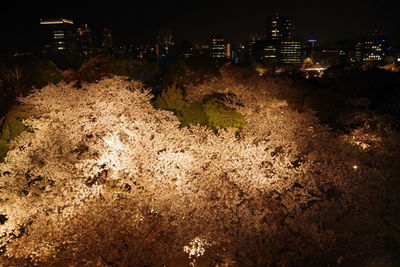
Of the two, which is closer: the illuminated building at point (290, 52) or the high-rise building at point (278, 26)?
the illuminated building at point (290, 52)

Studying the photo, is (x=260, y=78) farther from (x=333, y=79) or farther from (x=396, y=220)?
(x=396, y=220)

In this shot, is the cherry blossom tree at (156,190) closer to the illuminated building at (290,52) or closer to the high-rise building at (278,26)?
the illuminated building at (290,52)

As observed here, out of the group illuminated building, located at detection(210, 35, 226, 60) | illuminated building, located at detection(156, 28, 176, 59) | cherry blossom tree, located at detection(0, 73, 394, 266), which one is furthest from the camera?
illuminated building, located at detection(210, 35, 226, 60)

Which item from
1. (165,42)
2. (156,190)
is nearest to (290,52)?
(165,42)

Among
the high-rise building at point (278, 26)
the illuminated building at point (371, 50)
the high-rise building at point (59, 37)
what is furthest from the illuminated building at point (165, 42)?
the high-rise building at point (278, 26)

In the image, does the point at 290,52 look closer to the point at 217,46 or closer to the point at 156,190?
the point at 217,46

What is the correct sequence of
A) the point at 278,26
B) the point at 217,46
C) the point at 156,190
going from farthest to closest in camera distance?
the point at 278,26 < the point at 217,46 < the point at 156,190

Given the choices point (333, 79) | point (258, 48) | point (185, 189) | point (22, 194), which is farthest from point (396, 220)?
point (258, 48)

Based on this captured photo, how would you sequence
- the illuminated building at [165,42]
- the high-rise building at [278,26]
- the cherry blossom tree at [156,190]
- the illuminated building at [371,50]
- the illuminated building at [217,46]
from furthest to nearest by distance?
the high-rise building at [278,26] < the illuminated building at [217,46] < the illuminated building at [371,50] < the illuminated building at [165,42] < the cherry blossom tree at [156,190]

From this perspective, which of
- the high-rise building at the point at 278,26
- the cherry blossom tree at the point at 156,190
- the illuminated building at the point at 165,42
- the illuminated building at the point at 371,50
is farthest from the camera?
the high-rise building at the point at 278,26

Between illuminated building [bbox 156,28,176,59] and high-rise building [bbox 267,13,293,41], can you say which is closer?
illuminated building [bbox 156,28,176,59]

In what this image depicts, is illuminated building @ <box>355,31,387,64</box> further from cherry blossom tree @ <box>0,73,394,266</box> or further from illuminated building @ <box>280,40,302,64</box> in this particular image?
cherry blossom tree @ <box>0,73,394,266</box>

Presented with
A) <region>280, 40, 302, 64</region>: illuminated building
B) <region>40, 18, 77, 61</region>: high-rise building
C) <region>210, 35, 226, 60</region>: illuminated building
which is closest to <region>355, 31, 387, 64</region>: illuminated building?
<region>280, 40, 302, 64</region>: illuminated building
